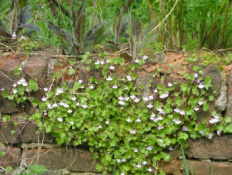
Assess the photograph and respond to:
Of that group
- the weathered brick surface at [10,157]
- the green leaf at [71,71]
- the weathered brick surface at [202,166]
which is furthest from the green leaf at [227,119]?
the weathered brick surface at [10,157]

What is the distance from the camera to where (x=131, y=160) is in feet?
6.86

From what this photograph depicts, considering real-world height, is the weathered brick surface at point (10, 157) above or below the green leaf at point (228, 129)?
below

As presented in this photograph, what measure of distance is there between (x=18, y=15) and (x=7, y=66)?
500 millimetres

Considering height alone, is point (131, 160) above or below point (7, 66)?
below

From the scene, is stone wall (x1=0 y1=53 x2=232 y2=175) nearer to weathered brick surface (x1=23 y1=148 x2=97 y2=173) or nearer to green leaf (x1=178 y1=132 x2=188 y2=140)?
weathered brick surface (x1=23 y1=148 x2=97 y2=173)

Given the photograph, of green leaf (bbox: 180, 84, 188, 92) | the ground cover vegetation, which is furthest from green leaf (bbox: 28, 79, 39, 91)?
green leaf (bbox: 180, 84, 188, 92)

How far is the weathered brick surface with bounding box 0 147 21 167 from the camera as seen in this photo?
7.15 feet

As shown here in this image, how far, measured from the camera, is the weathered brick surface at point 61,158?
2.17 m

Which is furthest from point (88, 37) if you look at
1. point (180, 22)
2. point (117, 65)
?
point (180, 22)

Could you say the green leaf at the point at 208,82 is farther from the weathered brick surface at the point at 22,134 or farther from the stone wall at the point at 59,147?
the weathered brick surface at the point at 22,134

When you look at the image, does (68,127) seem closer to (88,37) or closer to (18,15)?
(88,37)

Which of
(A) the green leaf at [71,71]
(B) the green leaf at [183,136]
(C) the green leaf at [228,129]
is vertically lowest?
(B) the green leaf at [183,136]

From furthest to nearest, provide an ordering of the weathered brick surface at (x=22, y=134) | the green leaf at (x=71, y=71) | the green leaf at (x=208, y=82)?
the weathered brick surface at (x=22, y=134) < the green leaf at (x=71, y=71) < the green leaf at (x=208, y=82)

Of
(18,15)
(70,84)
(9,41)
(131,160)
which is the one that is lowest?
(131,160)
